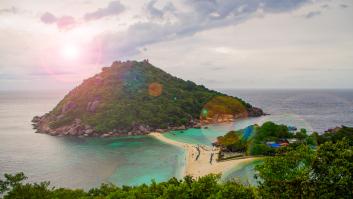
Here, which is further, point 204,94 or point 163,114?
point 204,94

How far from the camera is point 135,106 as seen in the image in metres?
104

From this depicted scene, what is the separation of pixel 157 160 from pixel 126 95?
5595 centimetres

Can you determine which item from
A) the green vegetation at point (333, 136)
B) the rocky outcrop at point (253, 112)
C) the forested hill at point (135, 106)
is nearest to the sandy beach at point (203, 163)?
the green vegetation at point (333, 136)

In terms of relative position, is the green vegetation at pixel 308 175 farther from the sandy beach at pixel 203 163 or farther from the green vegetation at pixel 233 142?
the green vegetation at pixel 233 142

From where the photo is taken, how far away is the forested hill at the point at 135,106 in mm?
94125

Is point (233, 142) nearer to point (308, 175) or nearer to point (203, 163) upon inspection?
point (203, 163)

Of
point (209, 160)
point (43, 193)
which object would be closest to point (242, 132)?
point (209, 160)

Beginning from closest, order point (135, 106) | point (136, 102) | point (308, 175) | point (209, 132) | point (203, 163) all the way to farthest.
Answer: point (308, 175), point (203, 163), point (209, 132), point (135, 106), point (136, 102)

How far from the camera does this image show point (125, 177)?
167 ft

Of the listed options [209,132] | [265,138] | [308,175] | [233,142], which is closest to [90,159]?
[233,142]

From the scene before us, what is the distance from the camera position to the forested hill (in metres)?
94.1

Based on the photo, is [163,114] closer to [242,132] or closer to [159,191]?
[242,132]

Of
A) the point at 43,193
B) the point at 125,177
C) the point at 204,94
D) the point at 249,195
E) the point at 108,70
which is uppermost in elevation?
the point at 108,70

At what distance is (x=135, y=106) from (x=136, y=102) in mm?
4452
